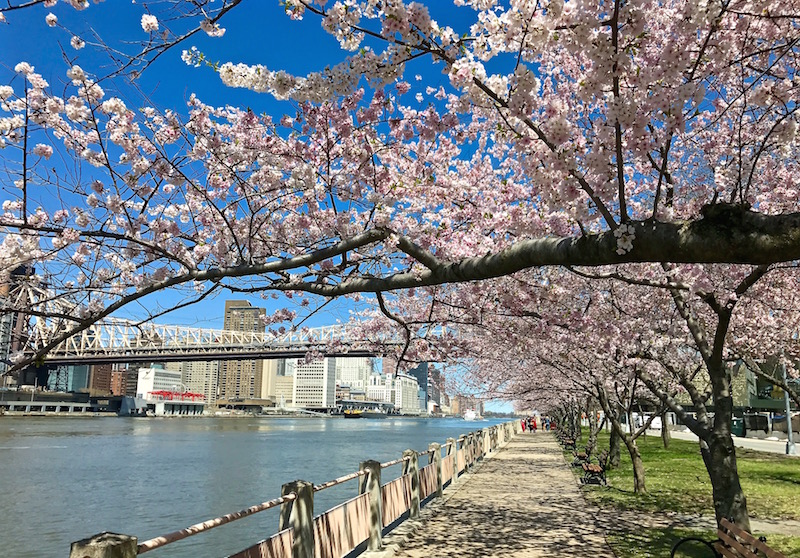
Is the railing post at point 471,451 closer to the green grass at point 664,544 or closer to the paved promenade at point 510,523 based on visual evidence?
the paved promenade at point 510,523

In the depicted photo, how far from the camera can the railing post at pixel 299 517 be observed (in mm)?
6785

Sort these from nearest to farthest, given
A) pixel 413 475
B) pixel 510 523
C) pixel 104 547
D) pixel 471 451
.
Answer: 1. pixel 104 547
2. pixel 510 523
3. pixel 413 475
4. pixel 471 451

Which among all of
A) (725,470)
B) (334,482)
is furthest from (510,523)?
(334,482)

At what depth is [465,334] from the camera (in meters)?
19.1

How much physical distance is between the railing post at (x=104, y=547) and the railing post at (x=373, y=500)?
232 inches

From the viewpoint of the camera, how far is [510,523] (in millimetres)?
11820

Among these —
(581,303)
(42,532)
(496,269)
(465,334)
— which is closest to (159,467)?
(42,532)

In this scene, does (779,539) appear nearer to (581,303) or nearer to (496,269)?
(581,303)

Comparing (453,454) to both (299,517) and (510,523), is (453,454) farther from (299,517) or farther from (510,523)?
(299,517)

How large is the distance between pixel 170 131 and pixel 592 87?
5225 mm

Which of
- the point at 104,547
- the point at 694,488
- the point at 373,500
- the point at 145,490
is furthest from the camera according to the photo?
the point at 145,490

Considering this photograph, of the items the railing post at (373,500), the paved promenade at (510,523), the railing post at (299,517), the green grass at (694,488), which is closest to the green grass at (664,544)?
the paved promenade at (510,523)

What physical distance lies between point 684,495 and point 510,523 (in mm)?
6395

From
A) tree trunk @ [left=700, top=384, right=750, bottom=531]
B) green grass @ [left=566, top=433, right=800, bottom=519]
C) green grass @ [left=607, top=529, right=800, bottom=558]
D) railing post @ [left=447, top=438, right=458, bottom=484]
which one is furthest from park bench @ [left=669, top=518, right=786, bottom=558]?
railing post @ [left=447, top=438, right=458, bottom=484]
